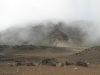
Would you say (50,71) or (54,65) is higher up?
(54,65)

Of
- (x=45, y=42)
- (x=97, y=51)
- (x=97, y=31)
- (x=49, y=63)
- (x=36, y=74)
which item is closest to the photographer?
(x=36, y=74)

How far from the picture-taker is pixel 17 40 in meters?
139

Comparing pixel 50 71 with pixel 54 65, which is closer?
pixel 50 71

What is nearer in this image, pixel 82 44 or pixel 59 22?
pixel 82 44

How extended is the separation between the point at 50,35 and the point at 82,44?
21093 millimetres

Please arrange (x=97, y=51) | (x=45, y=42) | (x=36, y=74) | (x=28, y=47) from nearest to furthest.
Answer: (x=36, y=74) < (x=97, y=51) < (x=28, y=47) < (x=45, y=42)

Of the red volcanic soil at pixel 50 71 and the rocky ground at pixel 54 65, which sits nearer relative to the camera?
the red volcanic soil at pixel 50 71

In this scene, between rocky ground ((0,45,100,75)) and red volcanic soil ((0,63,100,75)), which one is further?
rocky ground ((0,45,100,75))

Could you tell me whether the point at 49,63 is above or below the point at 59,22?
below

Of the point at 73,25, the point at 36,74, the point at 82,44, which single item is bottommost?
the point at 36,74

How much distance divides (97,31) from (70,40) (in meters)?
27.1

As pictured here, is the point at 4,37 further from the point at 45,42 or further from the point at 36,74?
the point at 36,74

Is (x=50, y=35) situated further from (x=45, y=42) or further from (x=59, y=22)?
(x=59, y=22)

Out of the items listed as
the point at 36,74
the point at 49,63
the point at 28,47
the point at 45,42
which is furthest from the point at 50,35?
the point at 36,74
